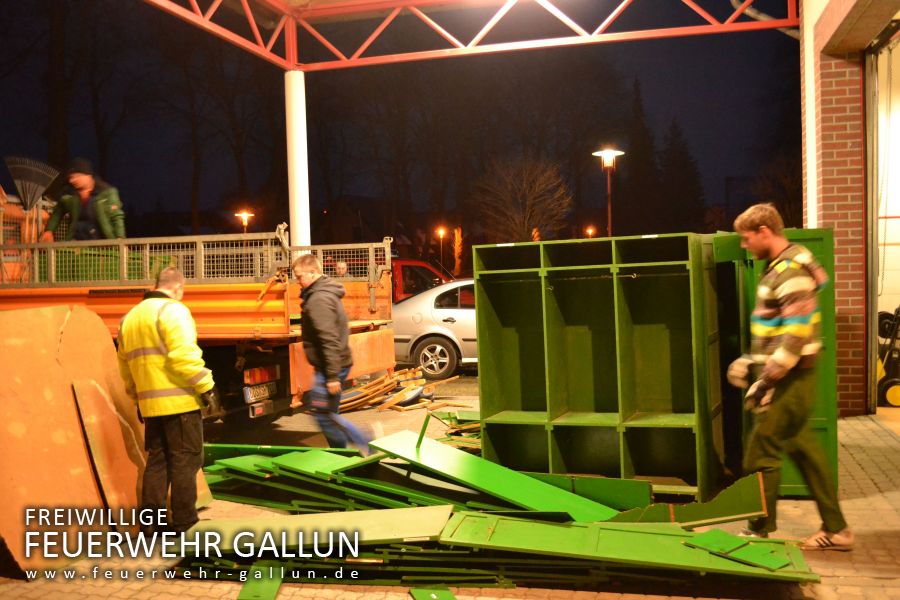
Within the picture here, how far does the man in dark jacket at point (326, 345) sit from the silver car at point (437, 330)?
602cm

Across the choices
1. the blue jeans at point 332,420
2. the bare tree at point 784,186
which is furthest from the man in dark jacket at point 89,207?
the bare tree at point 784,186

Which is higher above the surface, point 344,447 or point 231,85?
point 231,85

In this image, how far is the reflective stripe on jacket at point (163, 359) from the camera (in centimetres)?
538

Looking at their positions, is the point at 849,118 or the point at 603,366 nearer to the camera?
the point at 603,366

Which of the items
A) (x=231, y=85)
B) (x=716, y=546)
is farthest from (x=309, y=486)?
(x=231, y=85)

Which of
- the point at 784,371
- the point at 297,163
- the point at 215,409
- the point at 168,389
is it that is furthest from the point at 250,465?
the point at 297,163

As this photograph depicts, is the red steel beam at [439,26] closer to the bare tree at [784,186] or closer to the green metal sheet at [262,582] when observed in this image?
the green metal sheet at [262,582]

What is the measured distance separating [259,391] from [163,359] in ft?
8.26

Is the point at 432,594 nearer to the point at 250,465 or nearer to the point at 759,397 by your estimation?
the point at 759,397

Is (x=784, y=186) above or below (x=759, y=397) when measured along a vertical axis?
above

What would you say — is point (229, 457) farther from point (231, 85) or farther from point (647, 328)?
point (231, 85)

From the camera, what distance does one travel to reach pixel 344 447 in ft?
23.0

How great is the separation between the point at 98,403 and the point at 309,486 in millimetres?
1637

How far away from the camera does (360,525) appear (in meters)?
5.05
